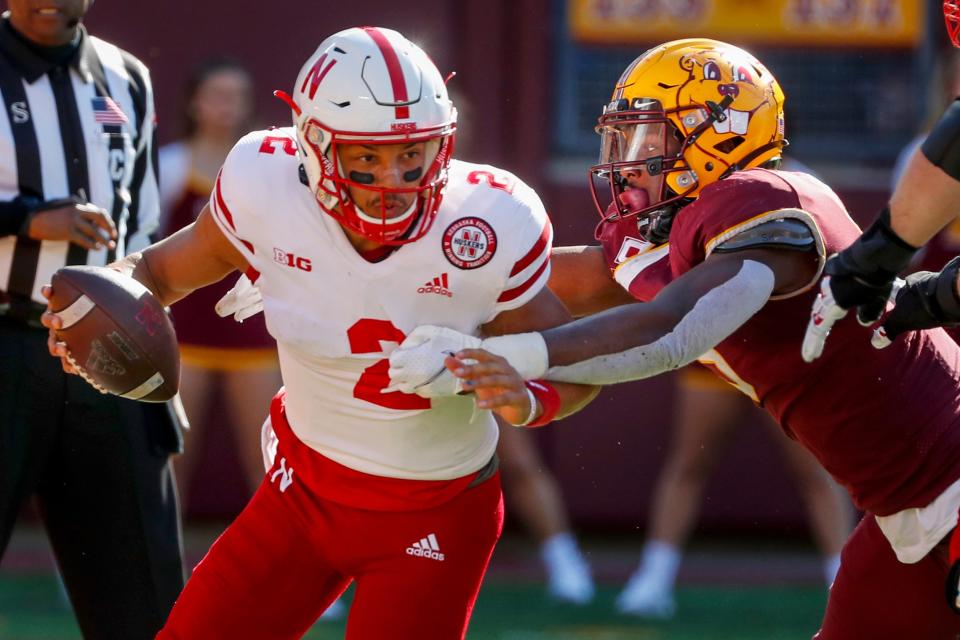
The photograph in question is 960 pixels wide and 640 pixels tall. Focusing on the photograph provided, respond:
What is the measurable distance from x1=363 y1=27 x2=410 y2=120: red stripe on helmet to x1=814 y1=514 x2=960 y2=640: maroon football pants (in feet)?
4.29

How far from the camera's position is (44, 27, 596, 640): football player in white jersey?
3.18 metres

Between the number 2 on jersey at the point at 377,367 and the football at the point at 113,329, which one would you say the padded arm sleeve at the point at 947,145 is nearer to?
the number 2 on jersey at the point at 377,367

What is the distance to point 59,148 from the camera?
407 centimetres

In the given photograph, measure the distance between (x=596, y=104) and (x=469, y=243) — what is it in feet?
12.8

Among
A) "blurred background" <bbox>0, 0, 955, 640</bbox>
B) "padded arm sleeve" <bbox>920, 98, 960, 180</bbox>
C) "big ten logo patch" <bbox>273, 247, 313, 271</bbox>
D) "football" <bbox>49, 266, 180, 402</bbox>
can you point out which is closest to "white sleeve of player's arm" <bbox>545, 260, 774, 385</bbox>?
"padded arm sleeve" <bbox>920, 98, 960, 180</bbox>

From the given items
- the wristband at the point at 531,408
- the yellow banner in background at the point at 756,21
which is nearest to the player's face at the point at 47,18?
the wristband at the point at 531,408

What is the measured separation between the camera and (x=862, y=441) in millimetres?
3281

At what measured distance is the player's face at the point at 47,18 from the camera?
4023 mm

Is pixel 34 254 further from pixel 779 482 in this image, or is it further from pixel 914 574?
pixel 779 482

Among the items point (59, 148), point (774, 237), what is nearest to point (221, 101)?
point (59, 148)

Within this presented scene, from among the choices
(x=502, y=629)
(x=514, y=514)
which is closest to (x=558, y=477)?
(x=514, y=514)

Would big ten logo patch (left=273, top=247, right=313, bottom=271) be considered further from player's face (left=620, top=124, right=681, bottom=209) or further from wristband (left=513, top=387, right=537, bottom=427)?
player's face (left=620, top=124, right=681, bottom=209)

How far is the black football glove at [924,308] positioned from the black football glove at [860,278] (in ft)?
0.37

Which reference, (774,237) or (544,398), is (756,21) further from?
(544,398)
